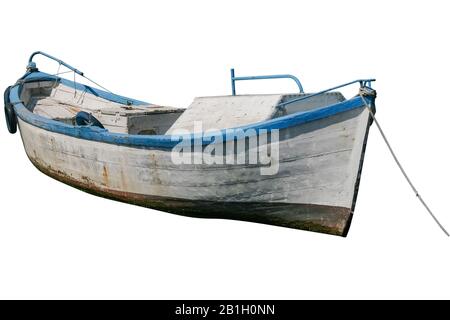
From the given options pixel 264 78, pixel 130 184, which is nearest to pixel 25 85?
pixel 130 184

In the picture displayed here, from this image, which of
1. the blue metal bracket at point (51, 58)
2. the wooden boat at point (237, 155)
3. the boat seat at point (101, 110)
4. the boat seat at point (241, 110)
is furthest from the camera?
the blue metal bracket at point (51, 58)

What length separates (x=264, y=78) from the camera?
6.20 meters

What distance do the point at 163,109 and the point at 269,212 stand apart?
8.94ft

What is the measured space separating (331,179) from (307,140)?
435mm

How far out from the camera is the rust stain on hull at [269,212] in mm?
5180

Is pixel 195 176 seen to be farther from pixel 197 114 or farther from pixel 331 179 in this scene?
pixel 331 179

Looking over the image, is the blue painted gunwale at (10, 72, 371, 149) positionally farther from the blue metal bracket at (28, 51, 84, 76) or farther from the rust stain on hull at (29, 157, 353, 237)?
the blue metal bracket at (28, 51, 84, 76)

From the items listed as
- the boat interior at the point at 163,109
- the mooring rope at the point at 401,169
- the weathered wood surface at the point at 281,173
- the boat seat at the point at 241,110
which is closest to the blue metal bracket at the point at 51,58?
the boat interior at the point at 163,109

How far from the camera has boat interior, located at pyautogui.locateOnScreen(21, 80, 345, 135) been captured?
5.71 m

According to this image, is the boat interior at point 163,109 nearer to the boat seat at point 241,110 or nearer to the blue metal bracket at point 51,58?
the boat seat at point 241,110

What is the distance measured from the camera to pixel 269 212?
539 centimetres

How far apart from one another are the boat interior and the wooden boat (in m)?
0.01

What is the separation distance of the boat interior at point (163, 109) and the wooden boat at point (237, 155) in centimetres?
1

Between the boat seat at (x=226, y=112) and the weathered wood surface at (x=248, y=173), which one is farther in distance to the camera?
the boat seat at (x=226, y=112)
